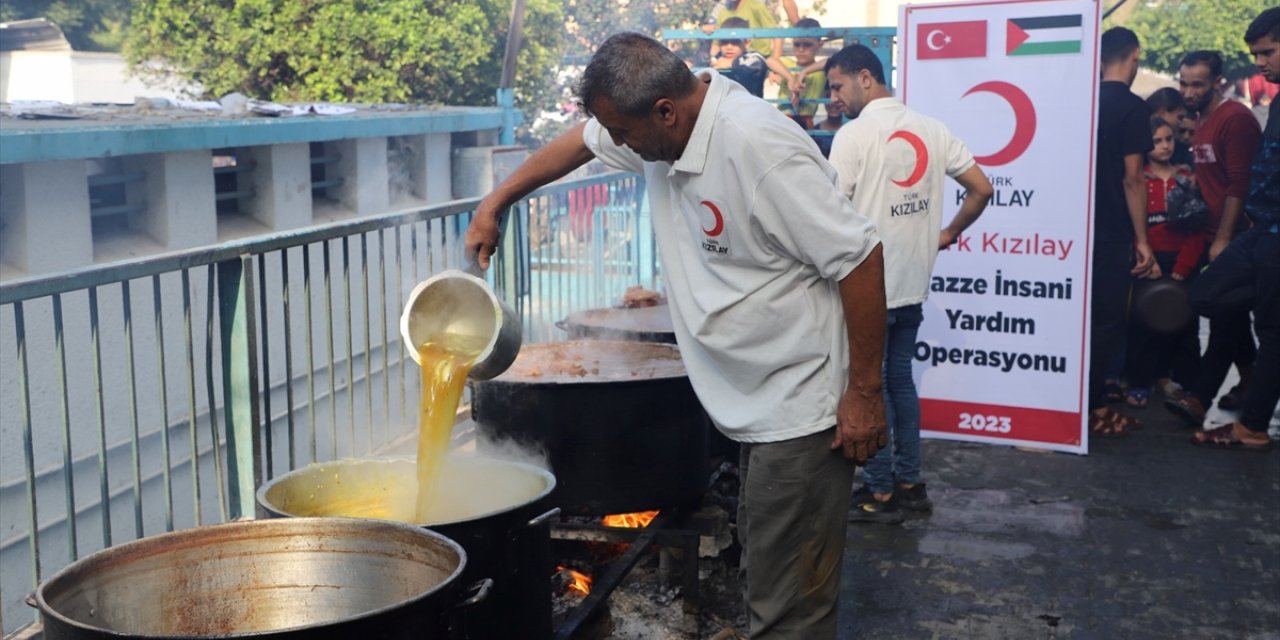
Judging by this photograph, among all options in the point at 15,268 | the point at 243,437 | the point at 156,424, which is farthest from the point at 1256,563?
the point at 15,268

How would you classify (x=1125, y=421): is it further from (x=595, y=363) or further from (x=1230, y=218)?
(x=595, y=363)

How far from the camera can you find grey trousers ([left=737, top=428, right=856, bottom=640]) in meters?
3.64

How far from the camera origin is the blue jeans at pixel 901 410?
6418 millimetres

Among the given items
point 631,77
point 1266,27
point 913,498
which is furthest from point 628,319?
point 1266,27

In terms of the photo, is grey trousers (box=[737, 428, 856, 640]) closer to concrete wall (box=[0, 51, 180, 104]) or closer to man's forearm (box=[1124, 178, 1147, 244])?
man's forearm (box=[1124, 178, 1147, 244])

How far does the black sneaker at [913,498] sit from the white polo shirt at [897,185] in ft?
3.31

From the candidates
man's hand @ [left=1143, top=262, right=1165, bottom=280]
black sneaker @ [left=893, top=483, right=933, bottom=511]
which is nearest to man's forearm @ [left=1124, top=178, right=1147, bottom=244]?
man's hand @ [left=1143, top=262, right=1165, bottom=280]

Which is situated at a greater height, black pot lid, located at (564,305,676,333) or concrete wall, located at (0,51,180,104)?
concrete wall, located at (0,51,180,104)

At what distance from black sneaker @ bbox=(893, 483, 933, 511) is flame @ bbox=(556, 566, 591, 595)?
1994 mm

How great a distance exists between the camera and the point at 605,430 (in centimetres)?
494

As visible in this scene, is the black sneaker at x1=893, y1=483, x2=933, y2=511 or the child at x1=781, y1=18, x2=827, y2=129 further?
the child at x1=781, y1=18, x2=827, y2=129

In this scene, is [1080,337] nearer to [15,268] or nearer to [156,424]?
[156,424]

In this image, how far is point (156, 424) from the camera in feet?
32.1

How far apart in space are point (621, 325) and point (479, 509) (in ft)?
7.64
